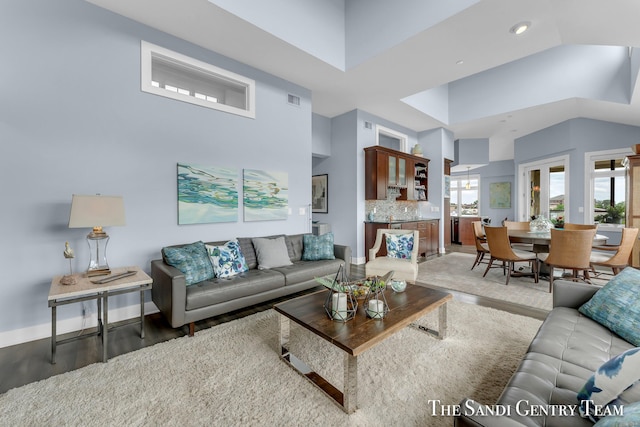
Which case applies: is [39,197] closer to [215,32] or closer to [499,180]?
[215,32]

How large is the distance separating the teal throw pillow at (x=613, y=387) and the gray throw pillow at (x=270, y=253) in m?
3.01

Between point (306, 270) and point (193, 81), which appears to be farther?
point (193, 81)

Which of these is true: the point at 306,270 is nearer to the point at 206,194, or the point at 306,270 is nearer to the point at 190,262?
the point at 190,262

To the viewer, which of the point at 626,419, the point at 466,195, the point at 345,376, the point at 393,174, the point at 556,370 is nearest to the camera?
the point at 626,419

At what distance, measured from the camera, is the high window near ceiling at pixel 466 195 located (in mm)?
10469

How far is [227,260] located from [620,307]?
132 inches

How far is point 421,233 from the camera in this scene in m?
6.29

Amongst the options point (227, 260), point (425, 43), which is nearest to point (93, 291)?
point (227, 260)

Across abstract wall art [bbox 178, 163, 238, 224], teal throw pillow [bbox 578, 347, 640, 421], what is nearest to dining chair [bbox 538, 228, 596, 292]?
teal throw pillow [bbox 578, 347, 640, 421]

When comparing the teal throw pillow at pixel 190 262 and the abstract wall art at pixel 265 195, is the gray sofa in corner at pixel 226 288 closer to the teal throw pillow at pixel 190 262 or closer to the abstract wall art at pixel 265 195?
the teal throw pillow at pixel 190 262

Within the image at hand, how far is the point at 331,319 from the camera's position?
1.95 metres

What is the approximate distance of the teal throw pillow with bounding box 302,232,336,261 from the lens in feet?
13.0

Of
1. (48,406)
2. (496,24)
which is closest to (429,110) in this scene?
(496,24)

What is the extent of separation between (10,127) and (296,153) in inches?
130
